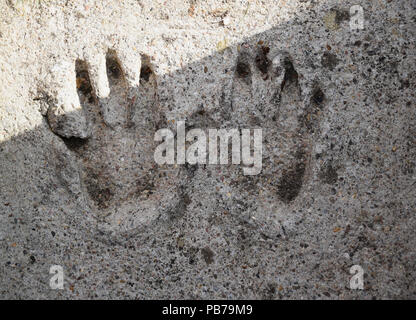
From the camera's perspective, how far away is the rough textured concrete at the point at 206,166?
1729mm

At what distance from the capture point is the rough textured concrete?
68.1 inches

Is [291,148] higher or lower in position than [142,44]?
lower

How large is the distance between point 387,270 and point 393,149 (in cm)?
45

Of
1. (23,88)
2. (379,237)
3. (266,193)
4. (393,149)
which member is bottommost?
(379,237)

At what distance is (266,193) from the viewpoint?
70.6 inches

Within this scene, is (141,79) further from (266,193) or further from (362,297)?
(362,297)

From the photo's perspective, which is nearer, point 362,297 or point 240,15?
point 362,297

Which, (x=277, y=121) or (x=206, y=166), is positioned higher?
(x=277, y=121)

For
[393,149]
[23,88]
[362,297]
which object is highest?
[23,88]

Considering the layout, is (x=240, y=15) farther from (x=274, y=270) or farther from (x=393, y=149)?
(x=274, y=270)

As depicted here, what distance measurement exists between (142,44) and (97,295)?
982mm

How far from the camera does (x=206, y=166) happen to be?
182 centimetres

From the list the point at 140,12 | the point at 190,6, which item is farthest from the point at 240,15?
the point at 140,12

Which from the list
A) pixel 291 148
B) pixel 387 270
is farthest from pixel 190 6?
pixel 387 270
